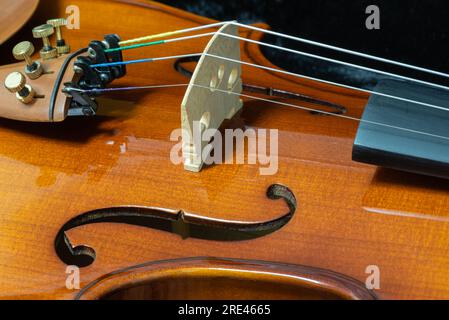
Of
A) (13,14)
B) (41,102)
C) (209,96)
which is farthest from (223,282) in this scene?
(13,14)

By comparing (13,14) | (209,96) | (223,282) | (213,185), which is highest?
(13,14)

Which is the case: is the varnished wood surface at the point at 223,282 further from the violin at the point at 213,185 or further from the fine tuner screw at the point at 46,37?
the fine tuner screw at the point at 46,37

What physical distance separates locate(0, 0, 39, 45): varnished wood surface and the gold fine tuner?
9.6 inches

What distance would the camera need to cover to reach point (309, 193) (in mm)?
741

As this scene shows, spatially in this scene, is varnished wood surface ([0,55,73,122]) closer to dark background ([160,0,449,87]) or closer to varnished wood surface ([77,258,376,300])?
varnished wood surface ([77,258,376,300])

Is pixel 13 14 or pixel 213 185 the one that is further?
pixel 13 14

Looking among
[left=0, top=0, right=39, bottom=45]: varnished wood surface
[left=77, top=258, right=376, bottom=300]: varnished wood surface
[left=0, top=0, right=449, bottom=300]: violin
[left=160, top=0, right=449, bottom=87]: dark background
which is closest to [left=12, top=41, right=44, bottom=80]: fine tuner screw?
[left=0, top=0, right=449, bottom=300]: violin

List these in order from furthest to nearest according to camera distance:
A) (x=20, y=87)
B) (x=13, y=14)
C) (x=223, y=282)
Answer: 1. (x=13, y=14)
2. (x=20, y=87)
3. (x=223, y=282)

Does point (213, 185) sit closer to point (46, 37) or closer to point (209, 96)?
point (209, 96)

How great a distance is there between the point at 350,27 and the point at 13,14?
0.66m

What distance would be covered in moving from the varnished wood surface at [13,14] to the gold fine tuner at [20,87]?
0.80 feet

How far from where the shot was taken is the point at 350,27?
1246 mm

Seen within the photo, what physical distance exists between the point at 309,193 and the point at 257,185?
0.22ft

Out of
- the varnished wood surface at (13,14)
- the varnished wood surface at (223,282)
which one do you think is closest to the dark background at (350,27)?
the varnished wood surface at (13,14)
